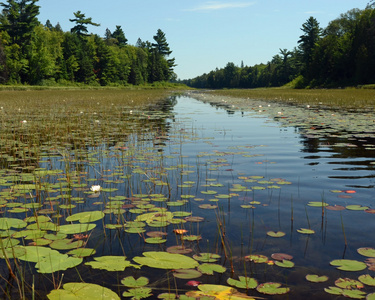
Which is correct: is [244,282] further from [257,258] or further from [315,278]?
[315,278]

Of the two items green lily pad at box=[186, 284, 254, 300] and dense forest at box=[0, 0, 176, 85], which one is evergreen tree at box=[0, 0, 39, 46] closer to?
dense forest at box=[0, 0, 176, 85]

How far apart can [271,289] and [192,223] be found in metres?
1.33

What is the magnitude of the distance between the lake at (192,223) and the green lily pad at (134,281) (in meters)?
0.01

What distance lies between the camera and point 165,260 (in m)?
2.61

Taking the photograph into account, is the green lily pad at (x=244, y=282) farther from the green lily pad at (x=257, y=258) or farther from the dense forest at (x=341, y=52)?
the dense forest at (x=341, y=52)

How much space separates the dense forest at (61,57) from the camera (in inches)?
2286

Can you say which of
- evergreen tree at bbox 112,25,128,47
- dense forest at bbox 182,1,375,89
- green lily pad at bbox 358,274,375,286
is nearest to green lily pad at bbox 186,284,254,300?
green lily pad at bbox 358,274,375,286

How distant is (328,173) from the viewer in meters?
5.53

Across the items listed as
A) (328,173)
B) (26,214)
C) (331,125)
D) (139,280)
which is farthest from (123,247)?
(331,125)

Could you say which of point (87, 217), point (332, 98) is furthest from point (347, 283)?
point (332, 98)

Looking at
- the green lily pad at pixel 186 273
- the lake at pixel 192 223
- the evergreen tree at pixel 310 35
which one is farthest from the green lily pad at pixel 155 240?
the evergreen tree at pixel 310 35

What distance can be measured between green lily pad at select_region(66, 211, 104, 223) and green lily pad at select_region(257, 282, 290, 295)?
1.77m

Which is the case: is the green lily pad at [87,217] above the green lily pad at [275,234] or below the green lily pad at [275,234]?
above

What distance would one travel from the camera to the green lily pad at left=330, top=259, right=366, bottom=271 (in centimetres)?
252
